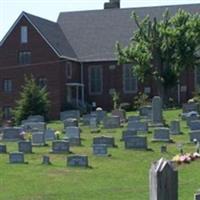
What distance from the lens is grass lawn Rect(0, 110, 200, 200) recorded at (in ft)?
50.2

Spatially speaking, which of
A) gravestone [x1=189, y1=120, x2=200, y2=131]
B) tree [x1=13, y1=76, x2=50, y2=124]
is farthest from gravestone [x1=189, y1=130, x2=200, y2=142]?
tree [x1=13, y1=76, x2=50, y2=124]

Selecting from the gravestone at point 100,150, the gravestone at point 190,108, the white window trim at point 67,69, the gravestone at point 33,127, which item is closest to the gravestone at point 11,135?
the gravestone at point 33,127

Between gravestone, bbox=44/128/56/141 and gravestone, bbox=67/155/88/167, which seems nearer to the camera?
gravestone, bbox=67/155/88/167

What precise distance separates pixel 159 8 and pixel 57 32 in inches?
387

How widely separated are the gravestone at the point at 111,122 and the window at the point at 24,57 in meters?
26.1

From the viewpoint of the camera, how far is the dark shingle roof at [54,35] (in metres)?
60.2

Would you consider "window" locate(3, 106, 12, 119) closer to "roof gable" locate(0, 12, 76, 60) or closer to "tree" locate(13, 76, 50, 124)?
"roof gable" locate(0, 12, 76, 60)

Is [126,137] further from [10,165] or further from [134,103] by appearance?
[134,103]

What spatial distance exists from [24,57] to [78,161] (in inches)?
1596

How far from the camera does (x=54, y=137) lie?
30.1 metres

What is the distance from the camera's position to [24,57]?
6100 centimetres

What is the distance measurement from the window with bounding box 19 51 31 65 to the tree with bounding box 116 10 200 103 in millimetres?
11107

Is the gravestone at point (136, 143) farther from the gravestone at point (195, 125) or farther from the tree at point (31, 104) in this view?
the tree at point (31, 104)

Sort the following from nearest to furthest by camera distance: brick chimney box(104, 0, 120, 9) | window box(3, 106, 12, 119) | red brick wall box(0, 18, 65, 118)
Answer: window box(3, 106, 12, 119), red brick wall box(0, 18, 65, 118), brick chimney box(104, 0, 120, 9)
